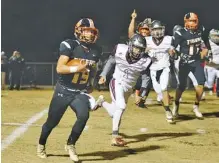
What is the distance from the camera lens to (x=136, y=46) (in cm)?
747

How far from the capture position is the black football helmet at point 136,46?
24.3 feet

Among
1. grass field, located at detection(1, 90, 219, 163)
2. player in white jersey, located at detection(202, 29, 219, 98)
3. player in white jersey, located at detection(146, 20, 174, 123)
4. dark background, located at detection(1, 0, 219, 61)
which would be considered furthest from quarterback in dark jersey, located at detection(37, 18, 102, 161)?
dark background, located at detection(1, 0, 219, 61)

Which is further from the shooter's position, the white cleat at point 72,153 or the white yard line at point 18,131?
the white yard line at point 18,131

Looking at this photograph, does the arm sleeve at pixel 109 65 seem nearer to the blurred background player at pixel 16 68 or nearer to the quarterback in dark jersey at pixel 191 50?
the quarterback in dark jersey at pixel 191 50

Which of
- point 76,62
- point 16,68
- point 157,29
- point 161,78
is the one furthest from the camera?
point 16,68

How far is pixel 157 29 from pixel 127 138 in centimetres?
293

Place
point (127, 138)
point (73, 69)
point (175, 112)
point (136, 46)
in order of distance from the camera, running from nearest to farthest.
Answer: point (73, 69) → point (136, 46) → point (127, 138) → point (175, 112)

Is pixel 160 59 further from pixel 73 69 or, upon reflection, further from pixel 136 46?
pixel 73 69

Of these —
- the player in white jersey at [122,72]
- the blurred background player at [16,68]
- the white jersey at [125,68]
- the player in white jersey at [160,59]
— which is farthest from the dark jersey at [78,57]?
the blurred background player at [16,68]

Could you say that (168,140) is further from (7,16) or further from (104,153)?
(7,16)

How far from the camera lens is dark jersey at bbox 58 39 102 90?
21.0 feet

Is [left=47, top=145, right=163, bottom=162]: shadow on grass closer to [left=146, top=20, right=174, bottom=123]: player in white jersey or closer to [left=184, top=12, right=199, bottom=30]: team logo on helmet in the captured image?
[left=146, top=20, right=174, bottom=123]: player in white jersey

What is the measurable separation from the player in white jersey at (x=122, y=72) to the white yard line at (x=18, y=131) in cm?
169

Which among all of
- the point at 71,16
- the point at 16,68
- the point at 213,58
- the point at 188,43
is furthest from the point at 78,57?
the point at 71,16
